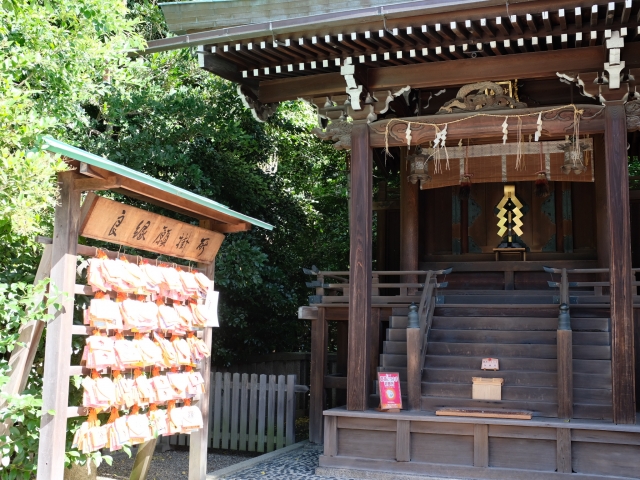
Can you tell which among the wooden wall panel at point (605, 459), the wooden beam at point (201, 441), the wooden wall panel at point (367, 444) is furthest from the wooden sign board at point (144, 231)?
the wooden wall panel at point (605, 459)

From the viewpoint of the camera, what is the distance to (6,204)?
477 centimetres

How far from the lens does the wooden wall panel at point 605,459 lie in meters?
6.98

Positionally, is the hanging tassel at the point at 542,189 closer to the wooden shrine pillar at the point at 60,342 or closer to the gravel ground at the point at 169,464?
the gravel ground at the point at 169,464

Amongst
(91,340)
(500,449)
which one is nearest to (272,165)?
(500,449)

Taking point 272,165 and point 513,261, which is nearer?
point 513,261

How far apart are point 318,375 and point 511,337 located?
2.81 meters

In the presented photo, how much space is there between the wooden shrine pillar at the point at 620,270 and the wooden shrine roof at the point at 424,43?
0.87 m

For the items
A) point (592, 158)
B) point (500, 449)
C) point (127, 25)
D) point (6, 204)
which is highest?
point (127, 25)

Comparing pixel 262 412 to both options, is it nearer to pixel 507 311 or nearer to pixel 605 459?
pixel 507 311

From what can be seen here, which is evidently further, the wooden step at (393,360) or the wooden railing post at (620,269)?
the wooden step at (393,360)

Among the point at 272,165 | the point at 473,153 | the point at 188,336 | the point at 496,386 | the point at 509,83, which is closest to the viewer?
the point at 188,336

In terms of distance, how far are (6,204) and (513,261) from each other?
8.56 m

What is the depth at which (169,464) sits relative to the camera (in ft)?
30.3

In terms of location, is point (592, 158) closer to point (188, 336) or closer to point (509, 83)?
point (509, 83)
